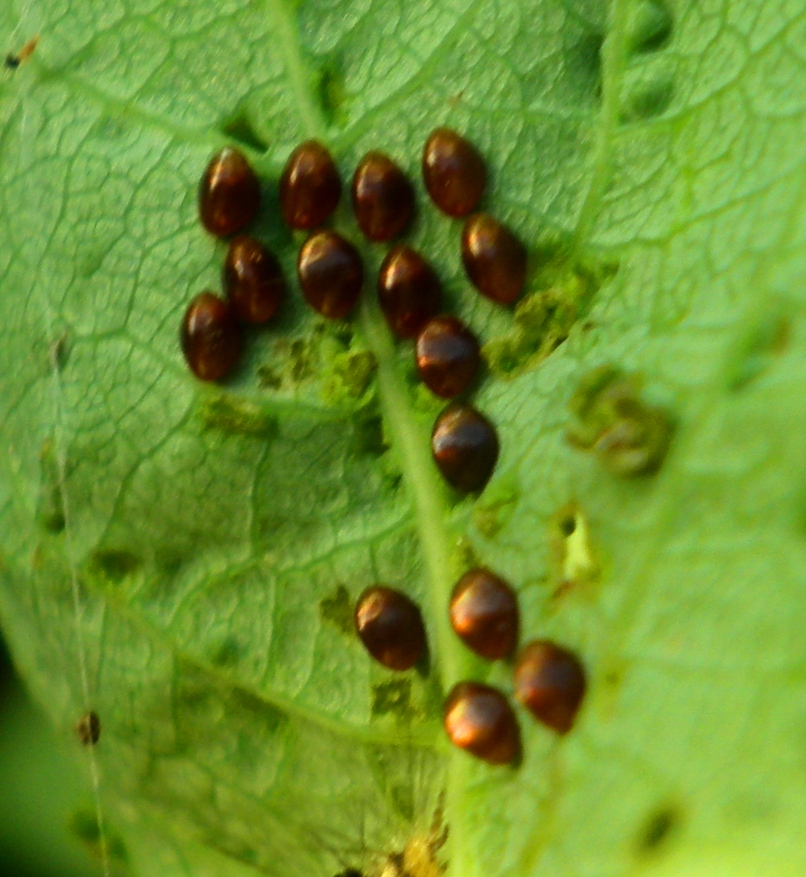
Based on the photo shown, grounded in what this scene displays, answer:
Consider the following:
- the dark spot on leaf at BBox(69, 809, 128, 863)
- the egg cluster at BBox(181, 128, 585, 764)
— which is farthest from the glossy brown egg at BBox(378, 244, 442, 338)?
the dark spot on leaf at BBox(69, 809, 128, 863)

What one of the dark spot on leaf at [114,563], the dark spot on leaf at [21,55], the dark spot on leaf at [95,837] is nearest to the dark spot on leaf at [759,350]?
the dark spot on leaf at [114,563]

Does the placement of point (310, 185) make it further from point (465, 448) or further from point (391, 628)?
point (391, 628)

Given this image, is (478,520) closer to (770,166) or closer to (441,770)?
(441,770)

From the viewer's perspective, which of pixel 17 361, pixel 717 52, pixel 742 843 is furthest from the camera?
pixel 17 361

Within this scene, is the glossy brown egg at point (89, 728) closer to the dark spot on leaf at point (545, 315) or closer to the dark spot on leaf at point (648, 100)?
the dark spot on leaf at point (545, 315)

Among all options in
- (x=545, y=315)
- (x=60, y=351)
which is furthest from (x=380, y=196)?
(x=60, y=351)

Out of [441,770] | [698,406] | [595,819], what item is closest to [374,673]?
[441,770]

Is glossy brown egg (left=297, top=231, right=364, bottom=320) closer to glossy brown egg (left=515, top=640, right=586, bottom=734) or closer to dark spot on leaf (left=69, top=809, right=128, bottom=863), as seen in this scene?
glossy brown egg (left=515, top=640, right=586, bottom=734)
